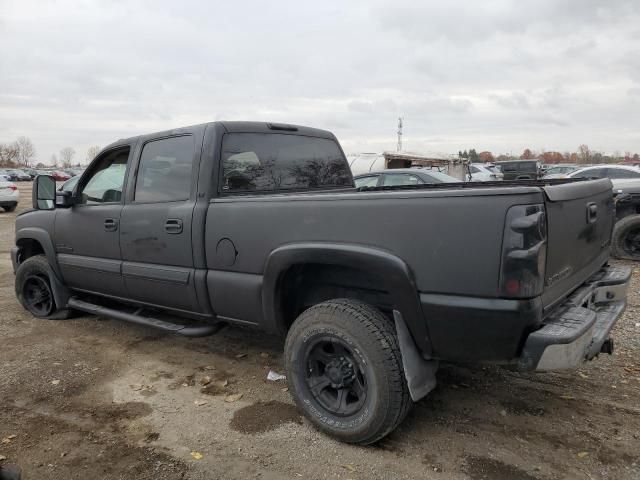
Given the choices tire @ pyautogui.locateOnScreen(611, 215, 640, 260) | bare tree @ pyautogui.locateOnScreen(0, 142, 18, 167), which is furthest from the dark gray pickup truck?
bare tree @ pyautogui.locateOnScreen(0, 142, 18, 167)

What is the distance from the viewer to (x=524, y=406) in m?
3.45

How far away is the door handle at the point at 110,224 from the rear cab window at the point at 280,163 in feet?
3.91

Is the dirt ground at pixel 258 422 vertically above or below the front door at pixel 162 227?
below

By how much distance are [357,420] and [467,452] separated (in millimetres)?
663

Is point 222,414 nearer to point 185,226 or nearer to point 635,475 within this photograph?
point 185,226

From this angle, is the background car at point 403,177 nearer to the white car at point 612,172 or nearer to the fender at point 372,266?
the white car at point 612,172

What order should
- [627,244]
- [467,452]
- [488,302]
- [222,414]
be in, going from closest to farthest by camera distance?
1. [488,302]
2. [467,452]
3. [222,414]
4. [627,244]

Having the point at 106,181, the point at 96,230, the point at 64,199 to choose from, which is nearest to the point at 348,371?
the point at 96,230

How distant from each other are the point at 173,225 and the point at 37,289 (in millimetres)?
2793

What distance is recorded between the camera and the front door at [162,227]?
3.73 m

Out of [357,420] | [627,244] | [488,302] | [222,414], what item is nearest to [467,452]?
[357,420]

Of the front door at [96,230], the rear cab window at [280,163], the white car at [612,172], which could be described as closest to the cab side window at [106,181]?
the front door at [96,230]

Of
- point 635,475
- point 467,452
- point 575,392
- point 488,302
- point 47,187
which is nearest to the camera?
point 488,302

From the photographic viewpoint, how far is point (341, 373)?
120 inches
